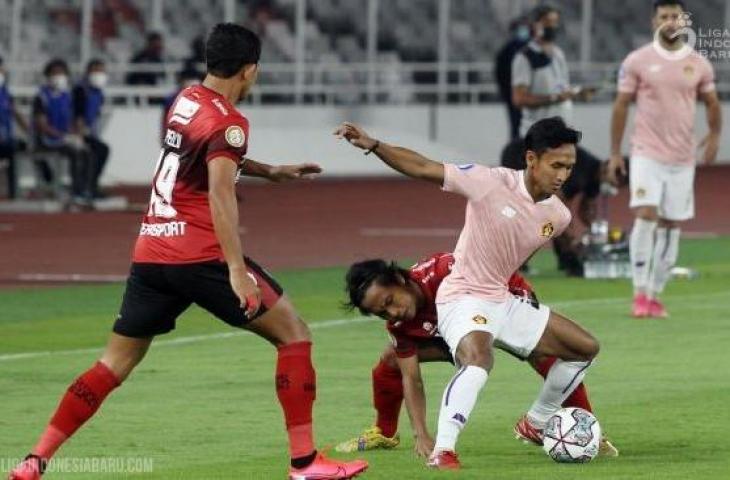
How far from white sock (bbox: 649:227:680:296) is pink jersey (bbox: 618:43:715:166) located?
0.68 m

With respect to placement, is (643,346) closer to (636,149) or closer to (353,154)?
(636,149)

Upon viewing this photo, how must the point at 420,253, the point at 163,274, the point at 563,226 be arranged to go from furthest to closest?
the point at 420,253
the point at 563,226
the point at 163,274

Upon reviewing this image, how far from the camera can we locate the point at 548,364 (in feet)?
37.3

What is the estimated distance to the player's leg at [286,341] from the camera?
396 inches

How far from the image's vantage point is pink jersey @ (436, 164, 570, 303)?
10.9 meters

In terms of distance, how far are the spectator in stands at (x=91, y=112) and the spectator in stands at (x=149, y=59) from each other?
17.0ft

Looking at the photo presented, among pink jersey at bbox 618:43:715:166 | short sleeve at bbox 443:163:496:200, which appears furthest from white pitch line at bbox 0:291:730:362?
short sleeve at bbox 443:163:496:200

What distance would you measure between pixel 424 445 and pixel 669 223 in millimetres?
7715

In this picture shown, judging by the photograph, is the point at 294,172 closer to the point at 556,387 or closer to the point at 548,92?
the point at 556,387

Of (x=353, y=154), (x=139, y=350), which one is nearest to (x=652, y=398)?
(x=139, y=350)

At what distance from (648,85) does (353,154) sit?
21839 mm

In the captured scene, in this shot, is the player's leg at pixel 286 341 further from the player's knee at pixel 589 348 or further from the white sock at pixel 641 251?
the white sock at pixel 641 251

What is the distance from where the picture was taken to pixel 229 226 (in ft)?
32.0

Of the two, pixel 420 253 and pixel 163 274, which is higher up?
pixel 163 274
